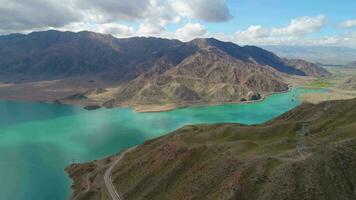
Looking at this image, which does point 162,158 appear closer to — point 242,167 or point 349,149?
point 242,167

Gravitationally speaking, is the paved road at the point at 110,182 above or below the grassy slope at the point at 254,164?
below

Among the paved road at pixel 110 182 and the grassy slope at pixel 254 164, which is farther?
the paved road at pixel 110 182

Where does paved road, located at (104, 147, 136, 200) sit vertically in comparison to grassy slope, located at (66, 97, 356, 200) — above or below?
below

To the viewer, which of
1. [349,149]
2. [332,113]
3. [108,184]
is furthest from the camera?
[332,113]

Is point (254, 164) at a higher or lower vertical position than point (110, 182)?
higher

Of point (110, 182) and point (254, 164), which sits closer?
point (254, 164)

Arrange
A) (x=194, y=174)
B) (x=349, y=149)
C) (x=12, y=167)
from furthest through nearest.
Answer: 1. (x=12, y=167)
2. (x=194, y=174)
3. (x=349, y=149)

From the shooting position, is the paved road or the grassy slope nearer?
the grassy slope

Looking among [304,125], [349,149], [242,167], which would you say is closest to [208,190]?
[242,167]
